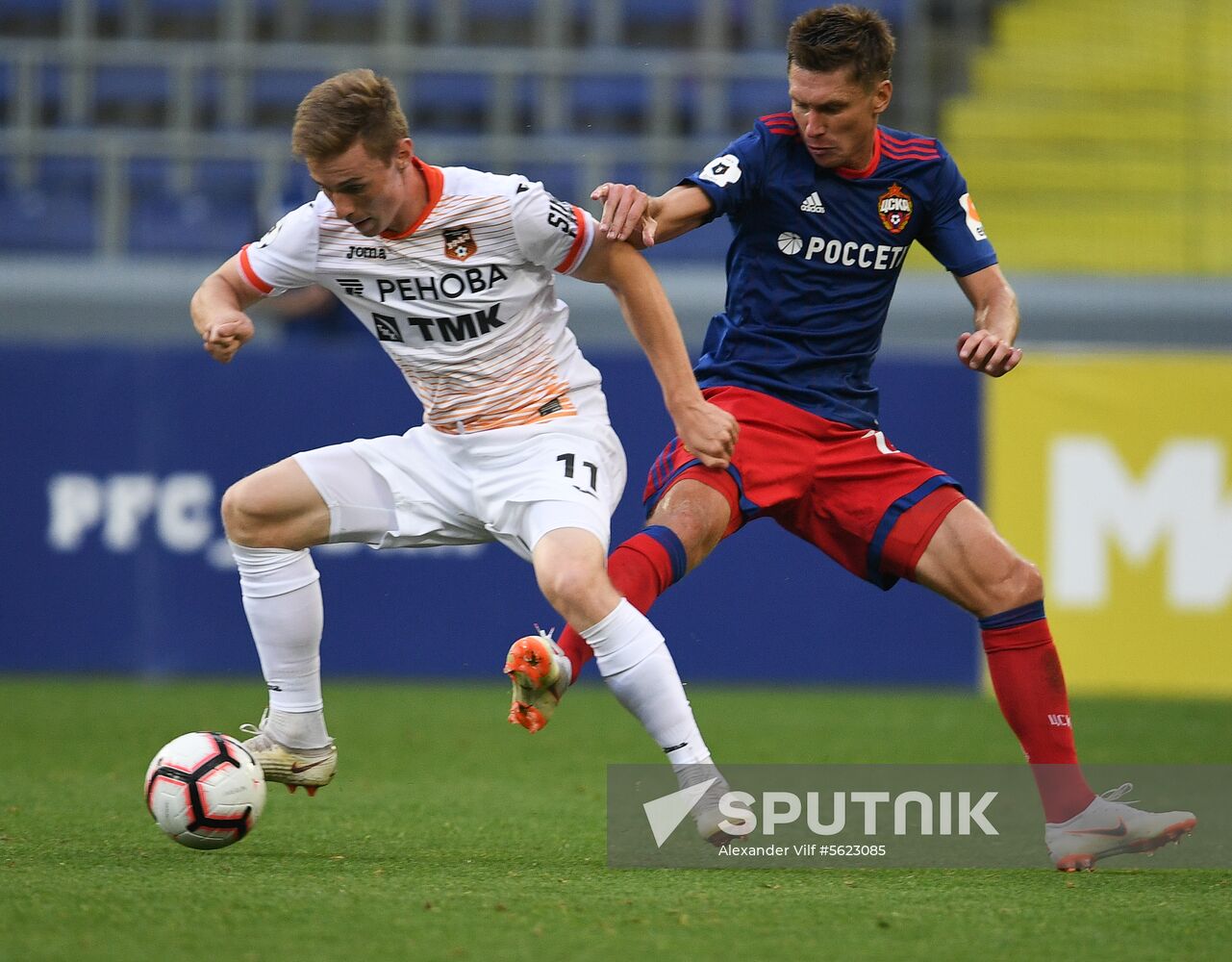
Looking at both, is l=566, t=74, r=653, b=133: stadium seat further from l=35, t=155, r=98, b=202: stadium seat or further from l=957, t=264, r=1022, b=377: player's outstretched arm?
l=957, t=264, r=1022, b=377: player's outstretched arm

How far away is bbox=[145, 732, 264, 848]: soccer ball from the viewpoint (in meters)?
4.23

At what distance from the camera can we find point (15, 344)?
8773 mm

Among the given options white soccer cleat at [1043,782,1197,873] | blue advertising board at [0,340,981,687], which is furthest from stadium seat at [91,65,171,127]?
white soccer cleat at [1043,782,1197,873]

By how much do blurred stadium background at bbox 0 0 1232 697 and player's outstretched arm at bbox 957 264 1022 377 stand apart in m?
4.04

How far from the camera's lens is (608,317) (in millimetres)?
9852

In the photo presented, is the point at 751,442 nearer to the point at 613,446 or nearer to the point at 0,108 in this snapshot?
the point at 613,446

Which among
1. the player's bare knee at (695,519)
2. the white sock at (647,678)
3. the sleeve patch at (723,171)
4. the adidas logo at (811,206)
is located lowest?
the white sock at (647,678)

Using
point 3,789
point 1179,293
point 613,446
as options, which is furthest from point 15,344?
point 1179,293

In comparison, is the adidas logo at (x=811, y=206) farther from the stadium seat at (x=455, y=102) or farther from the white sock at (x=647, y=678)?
the stadium seat at (x=455, y=102)

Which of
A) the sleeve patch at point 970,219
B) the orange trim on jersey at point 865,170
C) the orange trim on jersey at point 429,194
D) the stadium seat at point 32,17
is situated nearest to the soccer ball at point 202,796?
the orange trim on jersey at point 429,194

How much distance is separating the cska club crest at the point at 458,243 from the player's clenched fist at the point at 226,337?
1.81ft

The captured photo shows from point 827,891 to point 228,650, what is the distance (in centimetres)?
542

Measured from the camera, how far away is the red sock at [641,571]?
4320 mm

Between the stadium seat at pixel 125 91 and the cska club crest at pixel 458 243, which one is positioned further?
the stadium seat at pixel 125 91
